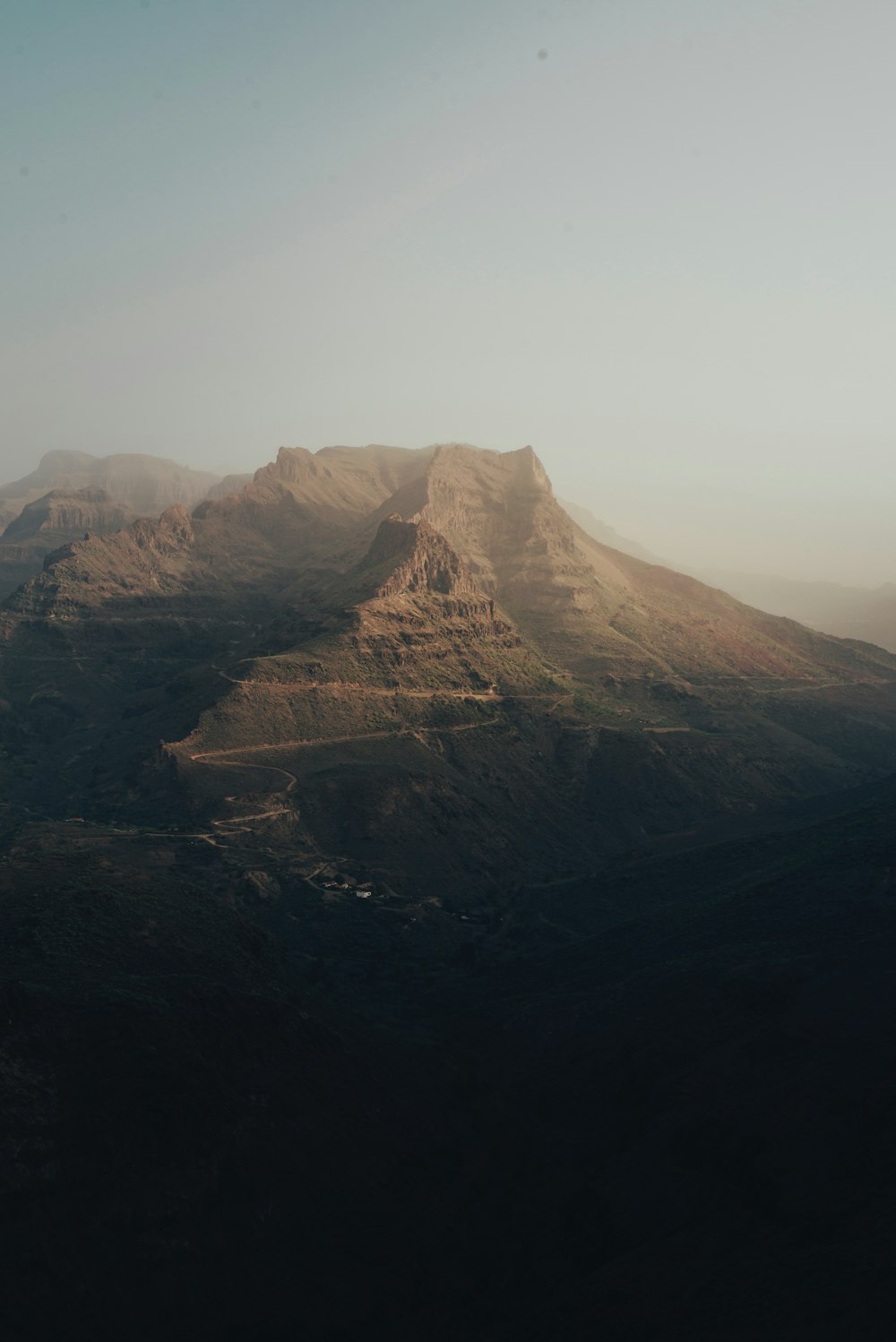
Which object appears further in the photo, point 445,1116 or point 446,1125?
point 445,1116

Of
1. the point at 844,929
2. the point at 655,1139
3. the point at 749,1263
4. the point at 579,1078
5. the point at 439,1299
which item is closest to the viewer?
the point at 749,1263

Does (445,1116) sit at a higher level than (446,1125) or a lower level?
higher

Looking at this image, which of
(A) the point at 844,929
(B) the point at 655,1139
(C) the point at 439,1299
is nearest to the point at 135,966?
(C) the point at 439,1299

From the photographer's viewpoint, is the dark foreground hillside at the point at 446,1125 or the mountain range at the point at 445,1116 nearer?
the dark foreground hillside at the point at 446,1125

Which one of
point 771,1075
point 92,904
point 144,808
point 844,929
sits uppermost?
point 844,929

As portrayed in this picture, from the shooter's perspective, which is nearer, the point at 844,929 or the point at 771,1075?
the point at 771,1075

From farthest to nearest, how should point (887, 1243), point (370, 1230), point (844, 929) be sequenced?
point (844, 929)
point (370, 1230)
point (887, 1243)

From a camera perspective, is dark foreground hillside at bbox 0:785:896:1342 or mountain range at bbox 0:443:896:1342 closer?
dark foreground hillside at bbox 0:785:896:1342

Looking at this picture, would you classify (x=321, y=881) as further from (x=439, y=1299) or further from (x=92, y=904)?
(x=439, y=1299)
